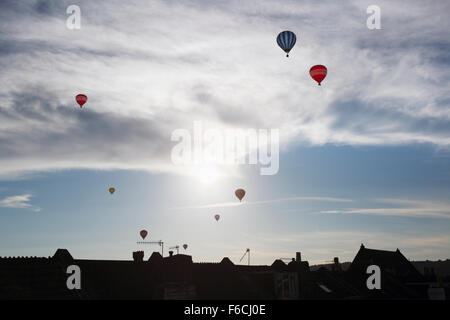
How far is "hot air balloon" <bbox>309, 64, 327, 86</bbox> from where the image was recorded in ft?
126

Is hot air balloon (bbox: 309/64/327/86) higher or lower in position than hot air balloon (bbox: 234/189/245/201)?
higher

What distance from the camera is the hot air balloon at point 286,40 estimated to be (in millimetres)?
39281

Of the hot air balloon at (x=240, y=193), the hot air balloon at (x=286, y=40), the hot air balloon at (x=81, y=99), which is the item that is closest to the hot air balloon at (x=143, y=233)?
the hot air balloon at (x=240, y=193)

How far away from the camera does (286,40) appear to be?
39406mm

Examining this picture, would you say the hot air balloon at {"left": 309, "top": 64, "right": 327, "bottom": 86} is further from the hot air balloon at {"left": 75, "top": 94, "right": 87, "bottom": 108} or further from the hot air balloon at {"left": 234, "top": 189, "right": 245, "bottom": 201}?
the hot air balloon at {"left": 75, "top": 94, "right": 87, "bottom": 108}

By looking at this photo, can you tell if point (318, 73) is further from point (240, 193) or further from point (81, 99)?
point (81, 99)

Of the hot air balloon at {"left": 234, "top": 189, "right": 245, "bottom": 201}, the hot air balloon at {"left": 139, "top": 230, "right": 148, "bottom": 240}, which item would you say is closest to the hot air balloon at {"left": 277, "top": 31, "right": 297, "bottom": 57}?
the hot air balloon at {"left": 234, "top": 189, "right": 245, "bottom": 201}

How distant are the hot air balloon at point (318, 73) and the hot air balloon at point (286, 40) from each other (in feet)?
7.69

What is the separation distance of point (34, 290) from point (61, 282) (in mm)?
1882

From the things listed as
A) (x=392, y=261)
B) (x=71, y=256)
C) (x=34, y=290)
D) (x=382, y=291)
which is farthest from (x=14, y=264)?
(x=392, y=261)

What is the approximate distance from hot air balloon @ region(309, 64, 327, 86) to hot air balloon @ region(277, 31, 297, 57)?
2344 mm

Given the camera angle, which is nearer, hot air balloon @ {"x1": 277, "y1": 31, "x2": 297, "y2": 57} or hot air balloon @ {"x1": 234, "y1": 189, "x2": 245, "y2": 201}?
hot air balloon @ {"x1": 277, "y1": 31, "x2": 297, "y2": 57}

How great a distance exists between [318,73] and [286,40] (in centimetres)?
363

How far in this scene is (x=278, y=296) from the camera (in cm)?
4141
